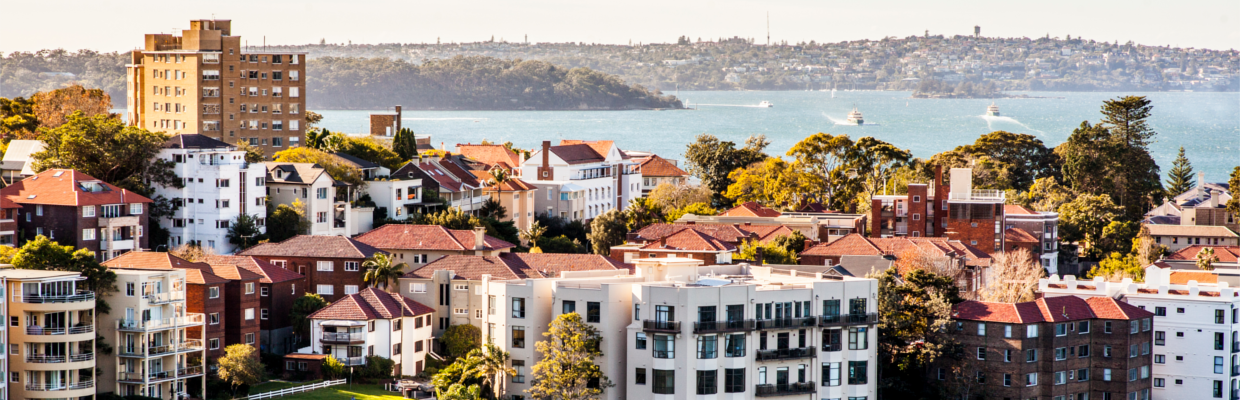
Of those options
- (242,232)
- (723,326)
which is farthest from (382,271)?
(723,326)

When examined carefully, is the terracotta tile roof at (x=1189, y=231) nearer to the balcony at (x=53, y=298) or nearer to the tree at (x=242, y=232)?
the tree at (x=242, y=232)

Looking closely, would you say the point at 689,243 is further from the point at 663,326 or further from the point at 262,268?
the point at 663,326

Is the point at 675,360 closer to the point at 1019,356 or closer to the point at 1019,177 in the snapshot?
the point at 1019,356

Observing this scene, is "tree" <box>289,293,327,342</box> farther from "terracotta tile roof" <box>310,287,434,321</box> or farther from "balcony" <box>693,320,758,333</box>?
"balcony" <box>693,320,758,333</box>

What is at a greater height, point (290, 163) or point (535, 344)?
point (290, 163)

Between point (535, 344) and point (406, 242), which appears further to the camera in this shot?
point (406, 242)

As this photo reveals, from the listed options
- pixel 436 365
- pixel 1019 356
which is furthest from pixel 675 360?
pixel 1019 356

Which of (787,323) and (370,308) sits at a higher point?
(787,323)
